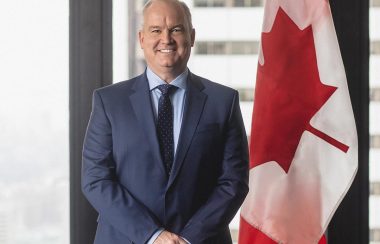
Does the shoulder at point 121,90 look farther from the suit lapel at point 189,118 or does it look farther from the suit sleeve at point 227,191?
the suit sleeve at point 227,191

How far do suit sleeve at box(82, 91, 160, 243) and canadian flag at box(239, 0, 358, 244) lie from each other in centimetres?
67

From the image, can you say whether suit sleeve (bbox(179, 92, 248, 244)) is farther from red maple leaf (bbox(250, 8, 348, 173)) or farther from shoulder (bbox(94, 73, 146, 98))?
red maple leaf (bbox(250, 8, 348, 173))

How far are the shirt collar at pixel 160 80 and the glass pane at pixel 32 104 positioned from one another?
2.58 ft

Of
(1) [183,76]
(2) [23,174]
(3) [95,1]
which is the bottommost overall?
(2) [23,174]

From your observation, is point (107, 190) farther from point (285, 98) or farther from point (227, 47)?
point (227, 47)

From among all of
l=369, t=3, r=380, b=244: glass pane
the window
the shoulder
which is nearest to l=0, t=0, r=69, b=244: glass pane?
the window

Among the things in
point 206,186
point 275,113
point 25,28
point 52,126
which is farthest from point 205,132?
point 25,28

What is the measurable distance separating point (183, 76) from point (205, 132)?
0.17 m

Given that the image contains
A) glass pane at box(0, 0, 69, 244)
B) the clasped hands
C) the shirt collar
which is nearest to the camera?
the clasped hands

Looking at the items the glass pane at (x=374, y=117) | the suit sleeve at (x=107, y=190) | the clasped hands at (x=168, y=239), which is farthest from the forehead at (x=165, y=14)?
the glass pane at (x=374, y=117)

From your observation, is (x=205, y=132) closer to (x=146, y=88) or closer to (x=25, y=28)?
(x=146, y=88)

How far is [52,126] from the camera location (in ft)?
7.92

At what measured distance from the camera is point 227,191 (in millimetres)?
1679

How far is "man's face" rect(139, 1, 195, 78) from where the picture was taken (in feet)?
5.35
